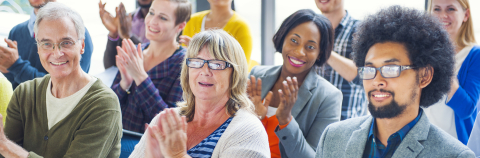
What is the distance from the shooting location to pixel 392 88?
142cm

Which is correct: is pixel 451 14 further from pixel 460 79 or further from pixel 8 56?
pixel 8 56

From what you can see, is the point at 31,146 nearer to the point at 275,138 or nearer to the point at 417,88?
the point at 275,138

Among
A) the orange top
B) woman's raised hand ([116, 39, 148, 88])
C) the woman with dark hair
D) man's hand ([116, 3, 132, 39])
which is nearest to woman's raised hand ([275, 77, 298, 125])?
the woman with dark hair

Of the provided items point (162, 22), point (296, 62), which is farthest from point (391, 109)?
point (162, 22)

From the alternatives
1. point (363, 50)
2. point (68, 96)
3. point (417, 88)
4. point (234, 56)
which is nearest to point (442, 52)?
point (417, 88)

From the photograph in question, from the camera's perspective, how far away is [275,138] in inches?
85.0

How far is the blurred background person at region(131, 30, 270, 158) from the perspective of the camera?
148cm

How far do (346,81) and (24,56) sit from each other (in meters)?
2.30

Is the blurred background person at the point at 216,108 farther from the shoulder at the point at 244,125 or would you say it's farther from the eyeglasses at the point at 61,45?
the eyeglasses at the point at 61,45

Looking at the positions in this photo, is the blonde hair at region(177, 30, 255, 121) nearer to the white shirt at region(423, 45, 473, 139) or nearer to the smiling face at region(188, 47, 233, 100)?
the smiling face at region(188, 47, 233, 100)

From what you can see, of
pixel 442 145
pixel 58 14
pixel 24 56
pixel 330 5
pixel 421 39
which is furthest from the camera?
pixel 24 56

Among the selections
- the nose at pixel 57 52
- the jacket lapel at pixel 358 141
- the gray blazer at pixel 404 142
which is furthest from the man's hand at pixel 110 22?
A: the jacket lapel at pixel 358 141

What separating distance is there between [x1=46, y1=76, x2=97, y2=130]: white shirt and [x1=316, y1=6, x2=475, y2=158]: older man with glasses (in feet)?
3.75

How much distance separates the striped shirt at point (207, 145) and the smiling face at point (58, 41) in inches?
30.4
